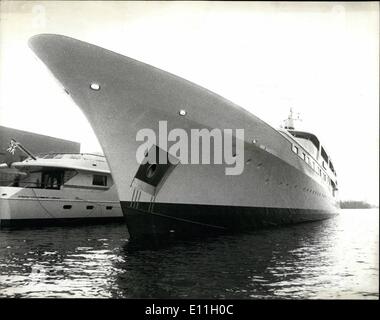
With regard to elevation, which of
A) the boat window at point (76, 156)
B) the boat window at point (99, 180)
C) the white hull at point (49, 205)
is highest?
the boat window at point (76, 156)

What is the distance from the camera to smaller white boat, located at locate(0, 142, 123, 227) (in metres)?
Answer: 14.0

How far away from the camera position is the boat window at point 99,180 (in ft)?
56.9

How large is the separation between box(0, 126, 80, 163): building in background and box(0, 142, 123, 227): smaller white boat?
347 cm

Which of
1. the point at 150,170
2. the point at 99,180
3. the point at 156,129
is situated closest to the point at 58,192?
the point at 99,180

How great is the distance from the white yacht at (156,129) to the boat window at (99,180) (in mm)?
8349

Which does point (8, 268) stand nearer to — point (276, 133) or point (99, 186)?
point (276, 133)

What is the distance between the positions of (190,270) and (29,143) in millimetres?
23041

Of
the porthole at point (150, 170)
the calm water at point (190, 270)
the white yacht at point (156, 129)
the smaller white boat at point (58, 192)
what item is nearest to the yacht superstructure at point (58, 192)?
the smaller white boat at point (58, 192)

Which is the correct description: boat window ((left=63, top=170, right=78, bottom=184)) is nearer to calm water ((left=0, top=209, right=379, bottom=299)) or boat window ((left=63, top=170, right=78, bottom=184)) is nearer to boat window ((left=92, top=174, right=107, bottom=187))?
boat window ((left=92, top=174, right=107, bottom=187))

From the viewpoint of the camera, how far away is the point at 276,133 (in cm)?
1174

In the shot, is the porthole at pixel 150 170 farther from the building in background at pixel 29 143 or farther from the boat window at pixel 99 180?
the building in background at pixel 29 143

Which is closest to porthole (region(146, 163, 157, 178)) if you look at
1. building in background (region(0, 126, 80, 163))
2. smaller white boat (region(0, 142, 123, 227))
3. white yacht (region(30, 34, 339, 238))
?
white yacht (region(30, 34, 339, 238))
